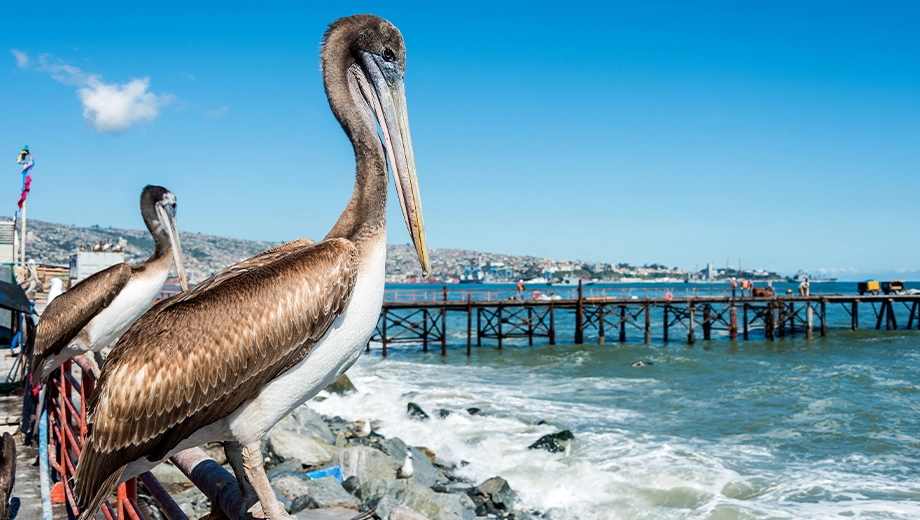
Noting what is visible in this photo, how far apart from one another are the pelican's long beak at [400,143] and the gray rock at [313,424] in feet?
34.8

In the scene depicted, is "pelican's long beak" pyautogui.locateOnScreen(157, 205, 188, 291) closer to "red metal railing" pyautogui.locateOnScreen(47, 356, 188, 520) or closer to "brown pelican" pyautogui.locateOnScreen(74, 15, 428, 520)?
"red metal railing" pyautogui.locateOnScreen(47, 356, 188, 520)

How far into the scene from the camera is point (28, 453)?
21.2 feet

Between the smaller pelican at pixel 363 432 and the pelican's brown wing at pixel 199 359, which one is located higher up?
the pelican's brown wing at pixel 199 359

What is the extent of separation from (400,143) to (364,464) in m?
8.36

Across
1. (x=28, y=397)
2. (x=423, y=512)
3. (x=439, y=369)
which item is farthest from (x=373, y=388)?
(x=28, y=397)

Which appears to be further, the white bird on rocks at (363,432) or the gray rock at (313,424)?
the white bird on rocks at (363,432)

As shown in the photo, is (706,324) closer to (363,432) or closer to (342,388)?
(342,388)

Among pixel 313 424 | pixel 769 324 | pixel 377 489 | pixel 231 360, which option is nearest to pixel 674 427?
pixel 313 424

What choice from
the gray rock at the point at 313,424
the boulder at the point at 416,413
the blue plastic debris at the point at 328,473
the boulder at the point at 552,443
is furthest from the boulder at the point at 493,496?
the boulder at the point at 416,413

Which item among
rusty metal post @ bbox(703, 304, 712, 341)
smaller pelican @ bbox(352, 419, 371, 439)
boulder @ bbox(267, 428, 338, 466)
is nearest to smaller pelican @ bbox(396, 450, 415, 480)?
boulder @ bbox(267, 428, 338, 466)

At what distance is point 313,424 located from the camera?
1372cm

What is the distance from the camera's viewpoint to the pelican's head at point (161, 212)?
724 cm

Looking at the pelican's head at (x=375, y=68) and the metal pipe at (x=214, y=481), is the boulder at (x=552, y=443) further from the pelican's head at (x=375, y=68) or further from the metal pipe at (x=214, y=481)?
the metal pipe at (x=214, y=481)

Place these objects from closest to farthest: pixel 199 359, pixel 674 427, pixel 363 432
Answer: pixel 199 359
pixel 363 432
pixel 674 427
